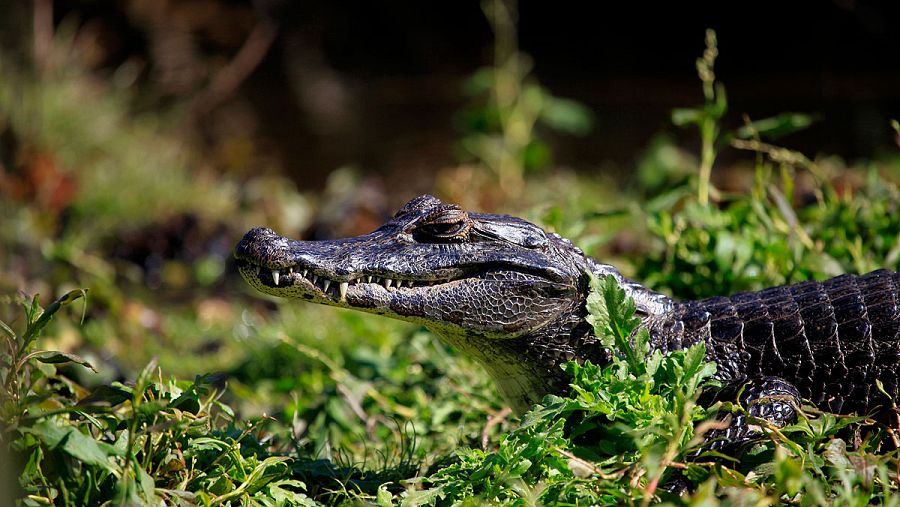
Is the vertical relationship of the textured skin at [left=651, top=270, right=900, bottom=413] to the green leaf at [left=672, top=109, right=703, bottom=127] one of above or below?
below

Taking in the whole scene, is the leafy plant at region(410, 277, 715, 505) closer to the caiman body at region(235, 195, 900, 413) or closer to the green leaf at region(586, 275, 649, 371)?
the green leaf at region(586, 275, 649, 371)

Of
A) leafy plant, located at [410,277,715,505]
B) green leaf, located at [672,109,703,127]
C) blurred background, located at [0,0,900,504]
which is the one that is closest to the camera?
leafy plant, located at [410,277,715,505]

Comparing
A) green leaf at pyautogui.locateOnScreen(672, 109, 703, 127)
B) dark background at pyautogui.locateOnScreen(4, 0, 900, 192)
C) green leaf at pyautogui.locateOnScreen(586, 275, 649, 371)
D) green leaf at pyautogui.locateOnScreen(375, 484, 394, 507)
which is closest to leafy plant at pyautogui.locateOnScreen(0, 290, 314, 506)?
green leaf at pyautogui.locateOnScreen(375, 484, 394, 507)

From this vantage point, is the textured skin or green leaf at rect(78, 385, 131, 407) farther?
the textured skin

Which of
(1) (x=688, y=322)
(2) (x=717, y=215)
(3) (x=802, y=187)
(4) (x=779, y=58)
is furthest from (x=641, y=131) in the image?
(1) (x=688, y=322)

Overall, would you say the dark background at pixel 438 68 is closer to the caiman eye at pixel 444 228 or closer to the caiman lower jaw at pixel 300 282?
the caiman eye at pixel 444 228

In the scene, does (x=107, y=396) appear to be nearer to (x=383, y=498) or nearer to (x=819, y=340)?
(x=383, y=498)

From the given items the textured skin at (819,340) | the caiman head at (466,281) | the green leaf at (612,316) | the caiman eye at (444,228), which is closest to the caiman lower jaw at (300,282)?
the caiman head at (466,281)

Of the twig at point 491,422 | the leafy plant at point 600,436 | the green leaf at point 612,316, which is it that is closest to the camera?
the leafy plant at point 600,436
